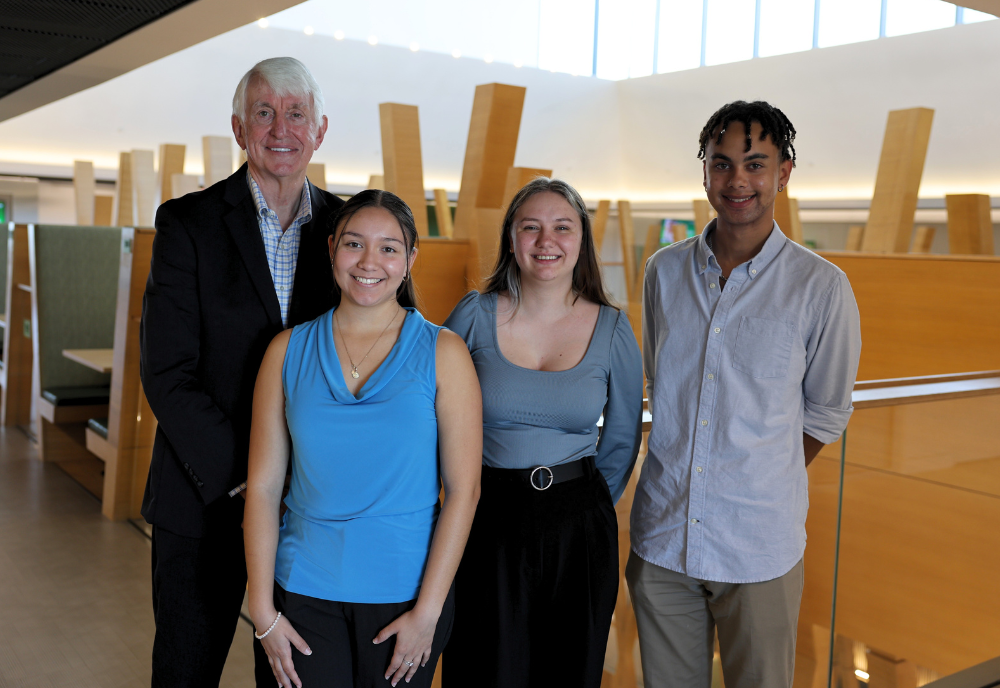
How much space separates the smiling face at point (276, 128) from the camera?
5.16 feet

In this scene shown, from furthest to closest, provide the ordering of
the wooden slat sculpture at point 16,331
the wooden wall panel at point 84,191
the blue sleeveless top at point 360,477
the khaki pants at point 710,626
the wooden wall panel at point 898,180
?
the wooden wall panel at point 84,191
the wooden slat sculpture at point 16,331
the wooden wall panel at point 898,180
the khaki pants at point 710,626
the blue sleeveless top at point 360,477

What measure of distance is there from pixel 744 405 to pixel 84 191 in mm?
8261

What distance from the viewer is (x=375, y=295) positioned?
1.45 m

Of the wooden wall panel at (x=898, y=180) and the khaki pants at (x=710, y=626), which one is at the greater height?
the wooden wall panel at (x=898, y=180)

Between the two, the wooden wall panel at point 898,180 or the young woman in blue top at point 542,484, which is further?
the wooden wall panel at point 898,180

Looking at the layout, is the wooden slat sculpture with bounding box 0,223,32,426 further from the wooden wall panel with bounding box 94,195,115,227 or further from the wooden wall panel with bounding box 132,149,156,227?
the wooden wall panel with bounding box 94,195,115,227

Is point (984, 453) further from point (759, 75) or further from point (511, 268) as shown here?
point (759, 75)

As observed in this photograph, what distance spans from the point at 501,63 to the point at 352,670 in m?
14.5

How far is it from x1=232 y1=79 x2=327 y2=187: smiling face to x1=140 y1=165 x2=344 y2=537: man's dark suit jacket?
3.8 inches

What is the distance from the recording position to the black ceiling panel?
258 cm

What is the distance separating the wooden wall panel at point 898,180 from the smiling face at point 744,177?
3.99 m

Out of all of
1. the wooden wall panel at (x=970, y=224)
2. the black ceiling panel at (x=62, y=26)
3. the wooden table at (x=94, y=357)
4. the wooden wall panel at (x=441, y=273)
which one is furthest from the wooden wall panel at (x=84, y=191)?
the wooden wall panel at (x=970, y=224)

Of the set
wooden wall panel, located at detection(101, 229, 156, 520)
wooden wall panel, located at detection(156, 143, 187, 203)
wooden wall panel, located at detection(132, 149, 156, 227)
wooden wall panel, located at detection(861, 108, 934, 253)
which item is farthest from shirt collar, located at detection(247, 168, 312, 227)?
wooden wall panel, located at detection(132, 149, 156, 227)

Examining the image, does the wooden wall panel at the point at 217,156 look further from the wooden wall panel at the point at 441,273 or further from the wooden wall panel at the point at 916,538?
the wooden wall panel at the point at 916,538
